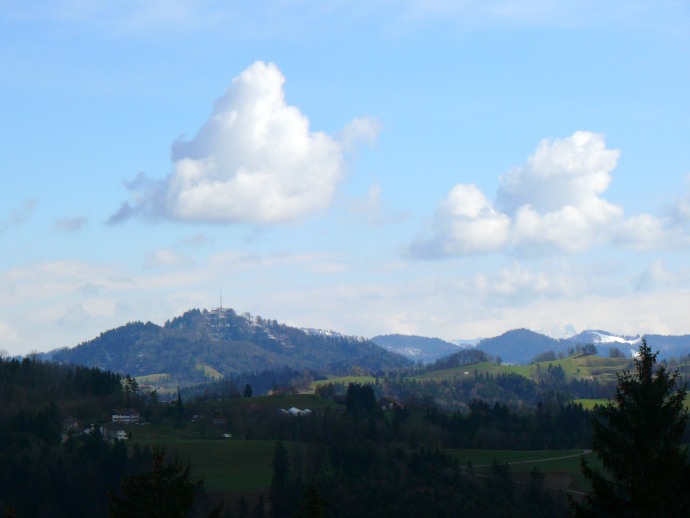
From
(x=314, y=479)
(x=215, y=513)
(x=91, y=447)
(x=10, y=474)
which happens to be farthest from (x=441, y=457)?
(x=215, y=513)

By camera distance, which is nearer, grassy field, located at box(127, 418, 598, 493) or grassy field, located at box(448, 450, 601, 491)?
grassy field, located at box(448, 450, 601, 491)

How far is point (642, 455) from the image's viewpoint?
31.9 metres

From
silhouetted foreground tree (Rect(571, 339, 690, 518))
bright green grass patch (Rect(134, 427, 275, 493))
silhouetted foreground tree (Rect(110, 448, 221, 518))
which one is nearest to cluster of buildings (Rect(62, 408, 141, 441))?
bright green grass patch (Rect(134, 427, 275, 493))

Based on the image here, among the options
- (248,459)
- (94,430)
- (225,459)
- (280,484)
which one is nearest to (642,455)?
(280,484)

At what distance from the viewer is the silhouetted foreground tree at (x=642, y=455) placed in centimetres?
3125

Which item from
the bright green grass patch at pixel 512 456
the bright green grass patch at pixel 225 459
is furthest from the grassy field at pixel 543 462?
the bright green grass patch at pixel 225 459

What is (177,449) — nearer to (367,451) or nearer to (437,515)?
(367,451)

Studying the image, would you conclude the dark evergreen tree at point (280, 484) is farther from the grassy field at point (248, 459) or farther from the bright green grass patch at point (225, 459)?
the grassy field at point (248, 459)

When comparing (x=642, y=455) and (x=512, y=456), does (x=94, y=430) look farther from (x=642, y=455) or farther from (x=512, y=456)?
(x=642, y=455)

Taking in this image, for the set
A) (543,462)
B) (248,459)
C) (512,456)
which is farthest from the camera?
(512,456)

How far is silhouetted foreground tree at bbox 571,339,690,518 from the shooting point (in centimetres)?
3125

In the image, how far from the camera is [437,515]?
140500mm

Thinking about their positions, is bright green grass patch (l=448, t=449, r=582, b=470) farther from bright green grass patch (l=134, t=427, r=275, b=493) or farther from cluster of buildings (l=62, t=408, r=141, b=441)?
cluster of buildings (l=62, t=408, r=141, b=441)

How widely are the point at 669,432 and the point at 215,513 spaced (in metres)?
16.0
